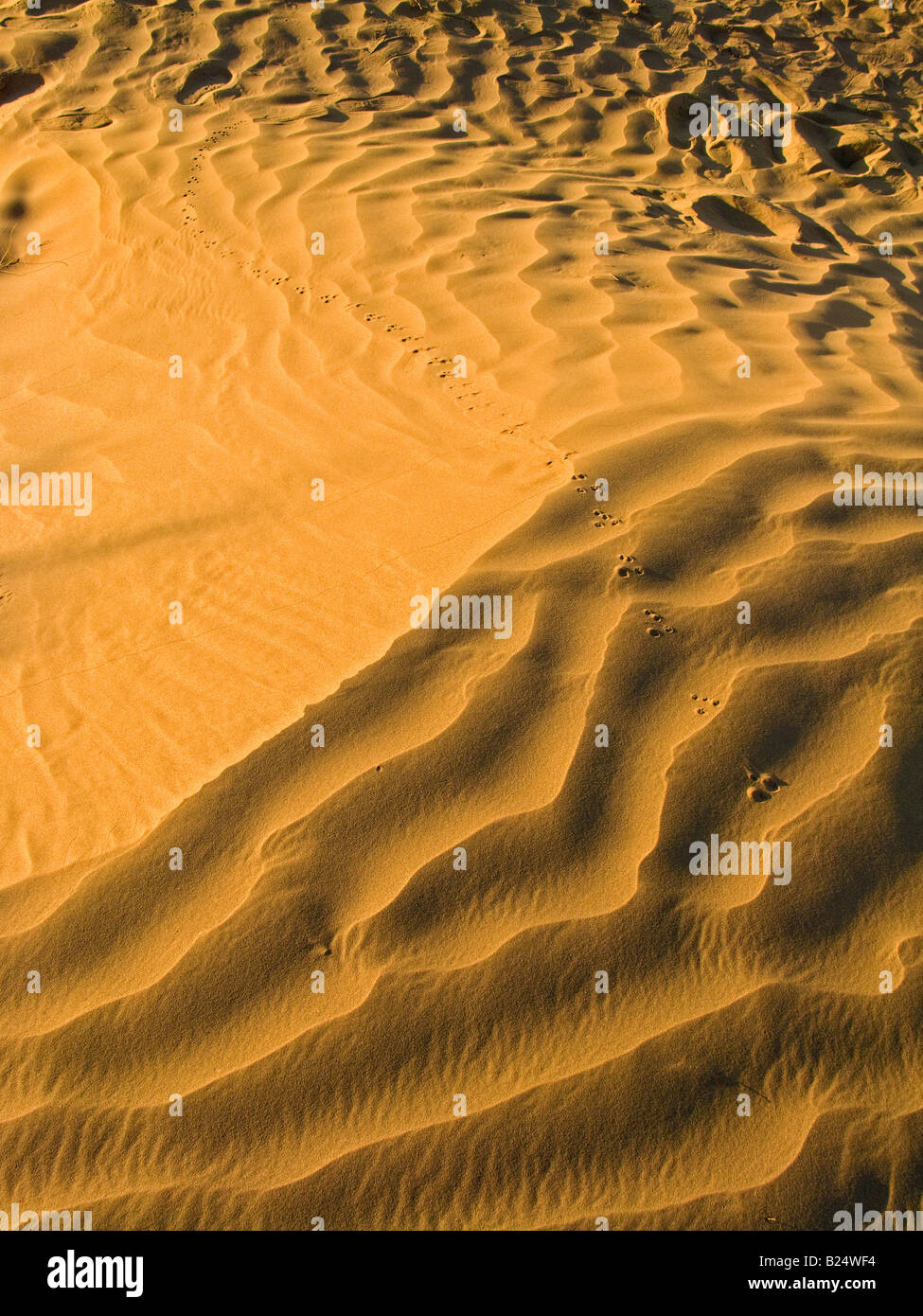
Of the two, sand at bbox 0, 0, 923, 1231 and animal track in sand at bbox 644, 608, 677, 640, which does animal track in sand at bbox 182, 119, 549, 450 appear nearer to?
sand at bbox 0, 0, 923, 1231

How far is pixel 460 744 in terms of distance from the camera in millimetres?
2176

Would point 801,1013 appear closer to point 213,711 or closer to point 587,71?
point 213,711

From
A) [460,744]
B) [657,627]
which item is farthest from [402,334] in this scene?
[460,744]

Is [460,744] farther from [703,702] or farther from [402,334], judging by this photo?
[402,334]

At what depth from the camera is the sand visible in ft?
5.59

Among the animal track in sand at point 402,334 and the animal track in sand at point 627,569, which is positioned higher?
the animal track in sand at point 402,334

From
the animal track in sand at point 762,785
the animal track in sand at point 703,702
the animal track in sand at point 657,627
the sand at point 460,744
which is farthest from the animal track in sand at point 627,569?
the animal track in sand at point 762,785

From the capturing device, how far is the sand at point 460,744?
5.59 ft

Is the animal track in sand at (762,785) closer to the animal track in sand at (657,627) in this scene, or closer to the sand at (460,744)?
the sand at (460,744)

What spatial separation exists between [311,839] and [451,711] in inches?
17.7

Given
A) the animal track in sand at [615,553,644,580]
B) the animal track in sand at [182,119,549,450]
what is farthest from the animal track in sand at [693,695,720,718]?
the animal track in sand at [182,119,549,450]

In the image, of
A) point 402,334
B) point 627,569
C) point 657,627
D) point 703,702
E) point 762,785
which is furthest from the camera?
point 402,334
